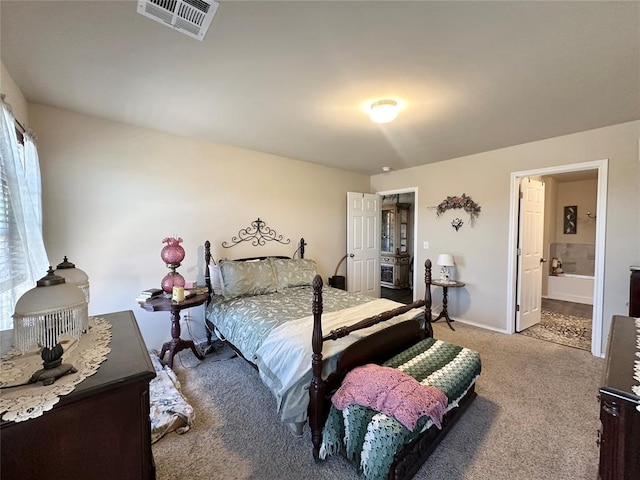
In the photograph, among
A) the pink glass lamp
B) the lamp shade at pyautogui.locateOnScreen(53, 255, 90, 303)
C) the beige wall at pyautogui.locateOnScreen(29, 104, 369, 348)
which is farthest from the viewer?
the pink glass lamp

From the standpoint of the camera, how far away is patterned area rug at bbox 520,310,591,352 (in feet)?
11.3

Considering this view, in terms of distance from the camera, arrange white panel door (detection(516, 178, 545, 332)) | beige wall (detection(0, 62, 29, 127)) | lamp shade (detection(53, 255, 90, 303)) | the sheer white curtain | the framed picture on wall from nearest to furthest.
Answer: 1. lamp shade (detection(53, 255, 90, 303))
2. the sheer white curtain
3. beige wall (detection(0, 62, 29, 127))
4. white panel door (detection(516, 178, 545, 332))
5. the framed picture on wall

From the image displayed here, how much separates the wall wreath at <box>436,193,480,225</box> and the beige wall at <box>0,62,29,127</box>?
189 inches

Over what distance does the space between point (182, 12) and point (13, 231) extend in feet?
5.66

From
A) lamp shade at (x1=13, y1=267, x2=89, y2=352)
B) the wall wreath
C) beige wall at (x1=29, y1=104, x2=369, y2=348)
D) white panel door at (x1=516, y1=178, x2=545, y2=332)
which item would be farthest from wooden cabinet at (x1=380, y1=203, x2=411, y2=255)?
lamp shade at (x1=13, y1=267, x2=89, y2=352)

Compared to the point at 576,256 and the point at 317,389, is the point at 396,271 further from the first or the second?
the point at 317,389

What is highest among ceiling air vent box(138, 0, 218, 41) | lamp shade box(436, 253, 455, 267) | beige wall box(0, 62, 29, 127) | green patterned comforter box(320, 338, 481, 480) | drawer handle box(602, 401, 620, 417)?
ceiling air vent box(138, 0, 218, 41)

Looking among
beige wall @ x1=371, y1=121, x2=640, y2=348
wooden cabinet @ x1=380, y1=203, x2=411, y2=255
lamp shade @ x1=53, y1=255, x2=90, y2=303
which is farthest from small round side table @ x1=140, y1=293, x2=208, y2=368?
wooden cabinet @ x1=380, y1=203, x2=411, y2=255

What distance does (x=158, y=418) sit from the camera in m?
1.94

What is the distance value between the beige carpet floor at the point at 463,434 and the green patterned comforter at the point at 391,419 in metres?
0.20

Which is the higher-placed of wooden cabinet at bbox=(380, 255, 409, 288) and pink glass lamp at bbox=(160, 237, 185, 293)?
pink glass lamp at bbox=(160, 237, 185, 293)

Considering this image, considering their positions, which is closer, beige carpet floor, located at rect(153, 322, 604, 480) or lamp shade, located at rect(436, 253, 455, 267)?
beige carpet floor, located at rect(153, 322, 604, 480)

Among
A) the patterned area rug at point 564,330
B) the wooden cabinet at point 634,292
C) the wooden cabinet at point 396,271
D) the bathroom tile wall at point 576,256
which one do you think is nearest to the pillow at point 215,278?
the patterned area rug at point 564,330

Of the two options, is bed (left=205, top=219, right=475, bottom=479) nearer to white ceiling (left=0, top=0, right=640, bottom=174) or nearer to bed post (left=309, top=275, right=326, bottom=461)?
bed post (left=309, top=275, right=326, bottom=461)
